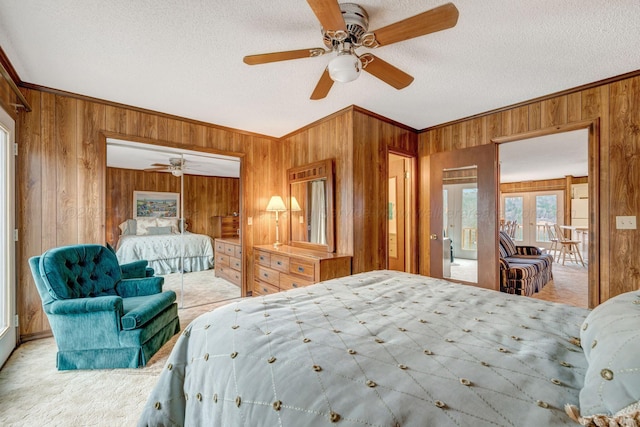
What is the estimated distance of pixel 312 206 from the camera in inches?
156

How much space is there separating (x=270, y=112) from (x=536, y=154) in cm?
522

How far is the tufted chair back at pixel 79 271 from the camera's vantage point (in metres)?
2.17

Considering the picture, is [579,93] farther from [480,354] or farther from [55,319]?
[55,319]

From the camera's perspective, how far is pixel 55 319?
2.16m

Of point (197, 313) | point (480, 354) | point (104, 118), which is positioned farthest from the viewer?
point (197, 313)

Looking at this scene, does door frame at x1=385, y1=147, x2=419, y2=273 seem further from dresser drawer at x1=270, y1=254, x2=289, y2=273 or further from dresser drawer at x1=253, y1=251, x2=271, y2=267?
dresser drawer at x1=253, y1=251, x2=271, y2=267

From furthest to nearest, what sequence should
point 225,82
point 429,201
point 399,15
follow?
point 429,201 → point 225,82 → point 399,15

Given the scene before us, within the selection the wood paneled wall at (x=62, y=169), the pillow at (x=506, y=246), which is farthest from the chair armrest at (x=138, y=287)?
the pillow at (x=506, y=246)

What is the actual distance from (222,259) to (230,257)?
15 cm

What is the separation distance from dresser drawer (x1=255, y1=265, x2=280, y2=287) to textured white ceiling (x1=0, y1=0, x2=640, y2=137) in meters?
2.14

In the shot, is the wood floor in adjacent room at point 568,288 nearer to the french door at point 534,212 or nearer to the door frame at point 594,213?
the door frame at point 594,213

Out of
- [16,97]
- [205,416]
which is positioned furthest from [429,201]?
[16,97]

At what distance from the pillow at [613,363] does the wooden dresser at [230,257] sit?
397 centimetres

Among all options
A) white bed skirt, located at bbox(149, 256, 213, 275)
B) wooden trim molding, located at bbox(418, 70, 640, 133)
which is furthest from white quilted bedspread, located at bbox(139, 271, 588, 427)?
white bed skirt, located at bbox(149, 256, 213, 275)
